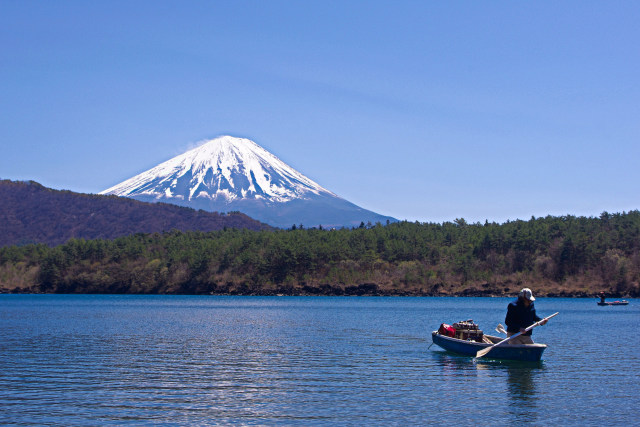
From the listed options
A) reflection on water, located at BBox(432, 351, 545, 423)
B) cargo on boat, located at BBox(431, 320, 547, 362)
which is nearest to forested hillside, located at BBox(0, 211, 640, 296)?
cargo on boat, located at BBox(431, 320, 547, 362)

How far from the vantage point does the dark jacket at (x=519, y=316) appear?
97.8ft

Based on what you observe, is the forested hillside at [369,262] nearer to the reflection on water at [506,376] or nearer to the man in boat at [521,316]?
the reflection on water at [506,376]

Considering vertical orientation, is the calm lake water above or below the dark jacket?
below

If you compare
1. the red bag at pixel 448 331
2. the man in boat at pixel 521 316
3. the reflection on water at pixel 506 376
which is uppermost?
the man in boat at pixel 521 316

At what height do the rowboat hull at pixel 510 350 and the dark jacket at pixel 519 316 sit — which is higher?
the dark jacket at pixel 519 316

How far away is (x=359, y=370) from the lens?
28391 millimetres

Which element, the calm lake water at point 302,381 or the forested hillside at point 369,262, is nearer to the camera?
the calm lake water at point 302,381

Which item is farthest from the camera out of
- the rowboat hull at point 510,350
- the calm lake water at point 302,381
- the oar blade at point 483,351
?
the oar blade at point 483,351

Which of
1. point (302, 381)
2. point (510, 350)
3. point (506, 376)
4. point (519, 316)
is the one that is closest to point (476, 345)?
point (510, 350)

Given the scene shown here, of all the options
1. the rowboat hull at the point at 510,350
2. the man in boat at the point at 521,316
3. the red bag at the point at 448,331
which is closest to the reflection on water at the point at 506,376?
the rowboat hull at the point at 510,350

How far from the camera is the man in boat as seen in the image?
2945cm

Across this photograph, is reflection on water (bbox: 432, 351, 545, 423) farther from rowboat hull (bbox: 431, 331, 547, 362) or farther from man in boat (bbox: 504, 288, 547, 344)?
man in boat (bbox: 504, 288, 547, 344)

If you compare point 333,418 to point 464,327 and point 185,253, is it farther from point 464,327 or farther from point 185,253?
point 185,253

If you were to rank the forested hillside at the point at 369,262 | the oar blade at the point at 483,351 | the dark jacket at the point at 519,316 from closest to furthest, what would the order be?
the dark jacket at the point at 519,316, the oar blade at the point at 483,351, the forested hillside at the point at 369,262
